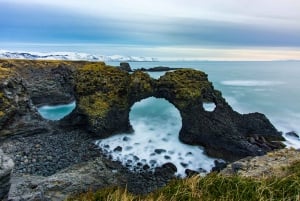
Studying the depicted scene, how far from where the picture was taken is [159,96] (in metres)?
33.5

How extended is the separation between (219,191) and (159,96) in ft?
86.5

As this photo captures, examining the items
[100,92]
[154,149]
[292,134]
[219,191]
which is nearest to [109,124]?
[100,92]

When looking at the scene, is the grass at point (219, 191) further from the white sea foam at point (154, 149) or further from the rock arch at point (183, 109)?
the rock arch at point (183, 109)

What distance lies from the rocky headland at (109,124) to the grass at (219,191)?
Answer: 15291 millimetres

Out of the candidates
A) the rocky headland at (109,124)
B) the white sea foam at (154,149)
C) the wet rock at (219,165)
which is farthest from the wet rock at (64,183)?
the wet rock at (219,165)

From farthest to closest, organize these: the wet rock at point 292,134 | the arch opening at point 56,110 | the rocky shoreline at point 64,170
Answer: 1. the arch opening at point 56,110
2. the wet rock at point 292,134
3. the rocky shoreline at point 64,170

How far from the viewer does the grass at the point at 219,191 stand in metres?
6.79

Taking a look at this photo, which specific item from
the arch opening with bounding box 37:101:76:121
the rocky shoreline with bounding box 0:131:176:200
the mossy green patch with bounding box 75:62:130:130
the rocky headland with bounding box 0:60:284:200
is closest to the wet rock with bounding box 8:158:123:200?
the rocky shoreline with bounding box 0:131:176:200

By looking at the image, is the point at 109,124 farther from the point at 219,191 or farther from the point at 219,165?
the point at 219,191

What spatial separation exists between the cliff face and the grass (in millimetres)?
21204

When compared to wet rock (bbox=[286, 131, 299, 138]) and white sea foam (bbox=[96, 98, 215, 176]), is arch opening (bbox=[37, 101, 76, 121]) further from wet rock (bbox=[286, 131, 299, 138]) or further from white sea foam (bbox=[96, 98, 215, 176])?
wet rock (bbox=[286, 131, 299, 138])

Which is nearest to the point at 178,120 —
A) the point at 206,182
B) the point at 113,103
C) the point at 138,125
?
the point at 138,125

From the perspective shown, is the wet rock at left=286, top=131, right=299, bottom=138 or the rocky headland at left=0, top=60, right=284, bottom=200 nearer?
the rocky headland at left=0, top=60, right=284, bottom=200

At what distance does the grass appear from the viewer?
6.79m
